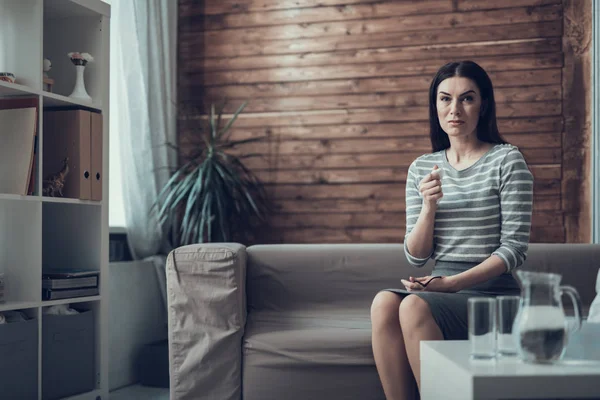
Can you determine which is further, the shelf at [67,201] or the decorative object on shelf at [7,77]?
the shelf at [67,201]

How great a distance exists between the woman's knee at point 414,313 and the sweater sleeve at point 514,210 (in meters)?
Answer: 0.31

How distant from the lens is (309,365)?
2.52m

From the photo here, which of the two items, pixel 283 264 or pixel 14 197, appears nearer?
pixel 14 197

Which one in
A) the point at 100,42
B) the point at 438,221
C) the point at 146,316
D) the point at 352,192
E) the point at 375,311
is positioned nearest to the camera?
the point at 375,311

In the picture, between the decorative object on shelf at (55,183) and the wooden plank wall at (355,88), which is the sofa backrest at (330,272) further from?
the wooden plank wall at (355,88)

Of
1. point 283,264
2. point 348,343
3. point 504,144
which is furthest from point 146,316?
point 504,144

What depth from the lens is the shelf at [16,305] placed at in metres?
2.44

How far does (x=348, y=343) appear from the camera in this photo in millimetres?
2490

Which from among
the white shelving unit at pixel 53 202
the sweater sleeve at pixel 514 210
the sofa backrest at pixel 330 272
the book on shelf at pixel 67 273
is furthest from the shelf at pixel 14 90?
the sweater sleeve at pixel 514 210

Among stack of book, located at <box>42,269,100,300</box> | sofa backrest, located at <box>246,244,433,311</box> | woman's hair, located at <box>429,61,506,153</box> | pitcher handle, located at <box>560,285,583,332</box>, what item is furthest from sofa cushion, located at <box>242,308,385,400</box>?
pitcher handle, located at <box>560,285,583,332</box>

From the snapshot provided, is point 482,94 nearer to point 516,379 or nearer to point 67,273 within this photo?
point 516,379

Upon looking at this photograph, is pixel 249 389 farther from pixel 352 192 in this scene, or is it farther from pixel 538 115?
pixel 538 115

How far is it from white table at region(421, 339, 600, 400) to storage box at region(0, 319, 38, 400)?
1.63 metres

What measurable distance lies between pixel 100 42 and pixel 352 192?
1.69 m
